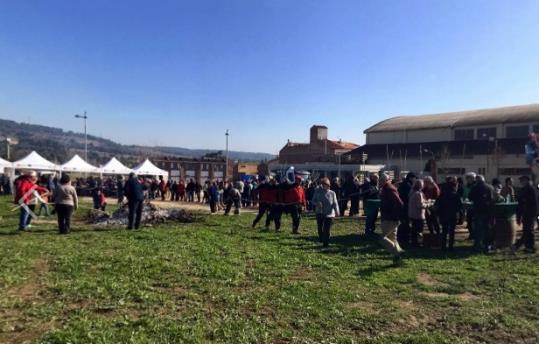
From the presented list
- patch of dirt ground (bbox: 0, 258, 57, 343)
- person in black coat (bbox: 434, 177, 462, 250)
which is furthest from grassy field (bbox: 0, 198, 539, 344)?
person in black coat (bbox: 434, 177, 462, 250)

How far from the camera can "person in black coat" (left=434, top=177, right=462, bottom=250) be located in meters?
11.3

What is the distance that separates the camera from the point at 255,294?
7.07 meters

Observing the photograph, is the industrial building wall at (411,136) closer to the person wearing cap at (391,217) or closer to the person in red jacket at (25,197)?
the person wearing cap at (391,217)

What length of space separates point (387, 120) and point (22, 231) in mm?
51014

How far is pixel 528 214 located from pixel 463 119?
4011cm

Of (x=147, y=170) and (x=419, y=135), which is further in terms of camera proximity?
(x=419, y=135)

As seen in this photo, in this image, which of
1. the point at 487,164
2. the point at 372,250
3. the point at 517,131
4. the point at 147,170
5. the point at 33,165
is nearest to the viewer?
the point at 372,250

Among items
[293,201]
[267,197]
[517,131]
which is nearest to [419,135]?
[517,131]

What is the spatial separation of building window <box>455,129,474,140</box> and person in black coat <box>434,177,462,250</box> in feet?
129

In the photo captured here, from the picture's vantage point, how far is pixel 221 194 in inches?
1033

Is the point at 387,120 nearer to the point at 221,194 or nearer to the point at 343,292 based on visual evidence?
the point at 221,194

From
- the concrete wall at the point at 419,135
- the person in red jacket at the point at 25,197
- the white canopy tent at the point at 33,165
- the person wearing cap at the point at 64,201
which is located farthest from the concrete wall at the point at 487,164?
the person in red jacket at the point at 25,197

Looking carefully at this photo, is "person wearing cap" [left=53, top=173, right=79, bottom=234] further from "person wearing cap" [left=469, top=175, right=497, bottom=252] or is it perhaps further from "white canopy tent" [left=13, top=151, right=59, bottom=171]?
"white canopy tent" [left=13, top=151, right=59, bottom=171]

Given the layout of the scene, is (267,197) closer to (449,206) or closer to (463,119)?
(449,206)
